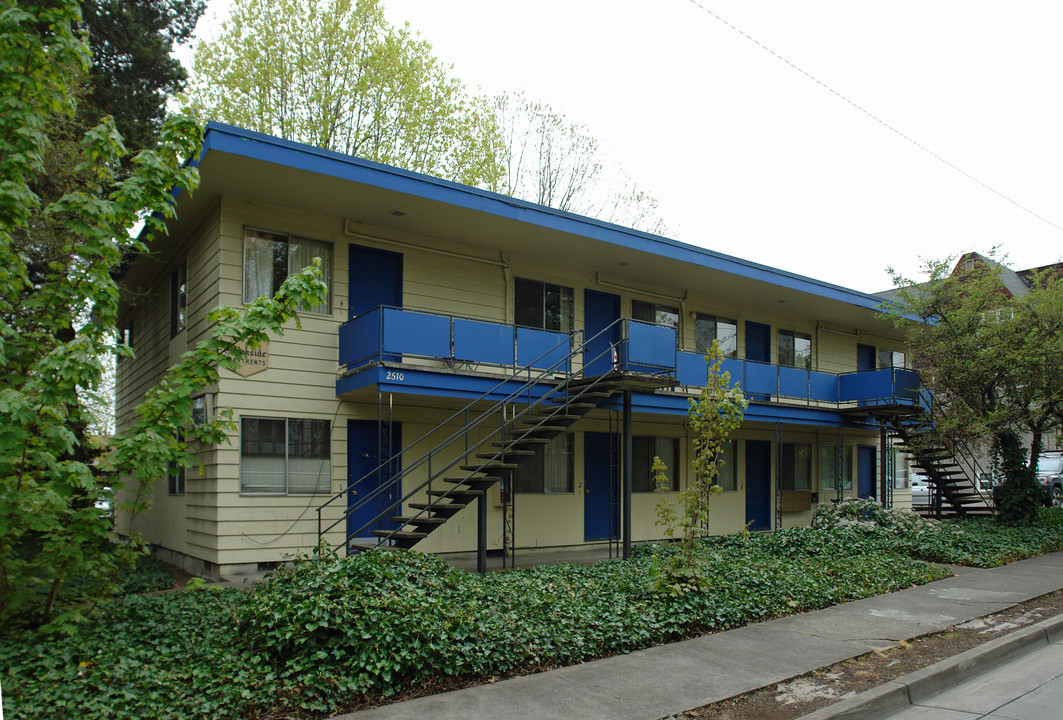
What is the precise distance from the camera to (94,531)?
240 inches

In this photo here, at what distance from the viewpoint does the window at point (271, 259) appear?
40.3ft

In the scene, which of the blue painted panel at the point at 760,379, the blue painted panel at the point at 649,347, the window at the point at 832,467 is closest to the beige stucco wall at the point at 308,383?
the blue painted panel at the point at 760,379

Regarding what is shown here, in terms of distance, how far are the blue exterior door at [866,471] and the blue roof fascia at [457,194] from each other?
316 inches

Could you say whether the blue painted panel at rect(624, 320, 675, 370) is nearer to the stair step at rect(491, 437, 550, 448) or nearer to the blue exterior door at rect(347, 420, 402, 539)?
the stair step at rect(491, 437, 550, 448)

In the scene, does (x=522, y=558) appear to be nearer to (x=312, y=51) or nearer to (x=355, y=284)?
(x=355, y=284)

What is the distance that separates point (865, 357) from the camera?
2414 centimetres

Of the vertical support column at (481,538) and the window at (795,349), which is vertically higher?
the window at (795,349)

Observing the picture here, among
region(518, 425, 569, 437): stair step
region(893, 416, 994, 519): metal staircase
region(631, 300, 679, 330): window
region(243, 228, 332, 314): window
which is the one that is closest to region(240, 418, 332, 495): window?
region(243, 228, 332, 314): window

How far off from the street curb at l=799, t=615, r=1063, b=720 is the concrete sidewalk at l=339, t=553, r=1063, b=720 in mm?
652

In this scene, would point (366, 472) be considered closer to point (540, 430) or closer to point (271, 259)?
point (540, 430)

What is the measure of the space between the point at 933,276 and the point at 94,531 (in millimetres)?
17858

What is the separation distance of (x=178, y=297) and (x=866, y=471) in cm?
1994

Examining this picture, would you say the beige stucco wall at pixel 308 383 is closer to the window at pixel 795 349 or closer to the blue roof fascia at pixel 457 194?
the blue roof fascia at pixel 457 194

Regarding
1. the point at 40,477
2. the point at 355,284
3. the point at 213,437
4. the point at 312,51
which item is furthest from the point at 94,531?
the point at 312,51
